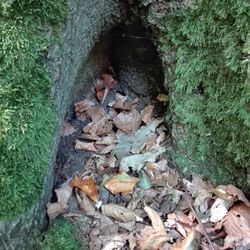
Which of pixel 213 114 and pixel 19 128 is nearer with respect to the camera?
pixel 19 128

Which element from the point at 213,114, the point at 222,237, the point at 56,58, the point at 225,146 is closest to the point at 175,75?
the point at 213,114

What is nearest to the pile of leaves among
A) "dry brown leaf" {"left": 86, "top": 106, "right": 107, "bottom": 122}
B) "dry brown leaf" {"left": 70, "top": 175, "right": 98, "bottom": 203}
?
"dry brown leaf" {"left": 70, "top": 175, "right": 98, "bottom": 203}

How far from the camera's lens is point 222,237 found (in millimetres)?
1806

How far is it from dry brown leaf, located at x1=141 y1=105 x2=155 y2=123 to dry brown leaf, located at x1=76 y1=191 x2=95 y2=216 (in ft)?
1.90

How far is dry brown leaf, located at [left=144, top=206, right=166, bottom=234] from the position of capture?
71.9 inches

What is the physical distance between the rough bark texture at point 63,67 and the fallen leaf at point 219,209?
700mm

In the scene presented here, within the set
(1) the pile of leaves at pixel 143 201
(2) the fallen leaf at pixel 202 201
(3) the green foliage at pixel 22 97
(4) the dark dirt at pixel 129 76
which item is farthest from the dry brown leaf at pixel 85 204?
(2) the fallen leaf at pixel 202 201

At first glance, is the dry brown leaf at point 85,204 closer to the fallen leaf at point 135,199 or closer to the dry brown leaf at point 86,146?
the fallen leaf at point 135,199

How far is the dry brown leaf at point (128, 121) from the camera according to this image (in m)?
2.29

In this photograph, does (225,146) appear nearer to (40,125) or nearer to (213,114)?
(213,114)

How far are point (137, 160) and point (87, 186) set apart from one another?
29 cm

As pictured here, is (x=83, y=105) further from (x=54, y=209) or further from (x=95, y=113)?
(x=54, y=209)

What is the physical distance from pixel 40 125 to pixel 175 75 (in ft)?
2.34

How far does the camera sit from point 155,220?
6.09 ft
